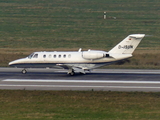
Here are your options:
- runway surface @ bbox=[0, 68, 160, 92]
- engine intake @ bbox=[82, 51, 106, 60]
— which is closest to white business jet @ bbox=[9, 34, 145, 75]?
engine intake @ bbox=[82, 51, 106, 60]

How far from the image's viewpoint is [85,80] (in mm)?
33000

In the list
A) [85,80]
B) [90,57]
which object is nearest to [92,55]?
[90,57]

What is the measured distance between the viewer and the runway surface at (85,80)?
2911 cm

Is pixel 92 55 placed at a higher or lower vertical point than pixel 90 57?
higher

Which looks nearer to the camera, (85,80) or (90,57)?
(85,80)

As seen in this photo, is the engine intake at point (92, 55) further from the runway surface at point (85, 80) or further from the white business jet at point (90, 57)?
the runway surface at point (85, 80)

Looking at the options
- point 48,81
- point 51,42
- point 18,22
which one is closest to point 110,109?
point 48,81

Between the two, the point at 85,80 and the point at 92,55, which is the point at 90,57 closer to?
the point at 92,55

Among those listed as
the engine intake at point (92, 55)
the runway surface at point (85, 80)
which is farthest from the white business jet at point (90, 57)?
the runway surface at point (85, 80)

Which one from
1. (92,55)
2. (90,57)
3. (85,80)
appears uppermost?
(92,55)

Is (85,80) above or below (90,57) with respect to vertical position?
below

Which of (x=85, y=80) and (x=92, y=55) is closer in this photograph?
(x=85, y=80)

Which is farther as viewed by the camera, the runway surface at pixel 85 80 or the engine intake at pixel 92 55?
the engine intake at pixel 92 55

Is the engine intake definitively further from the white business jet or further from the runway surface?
the runway surface
